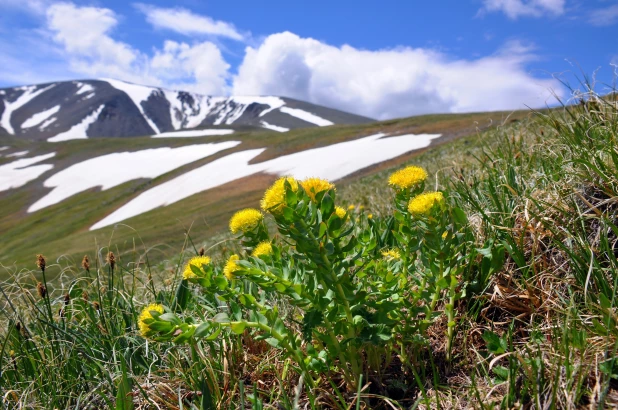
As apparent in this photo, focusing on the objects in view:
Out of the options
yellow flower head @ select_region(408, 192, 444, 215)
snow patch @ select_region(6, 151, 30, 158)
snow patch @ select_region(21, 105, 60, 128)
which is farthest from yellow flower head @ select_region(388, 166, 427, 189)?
snow patch @ select_region(21, 105, 60, 128)

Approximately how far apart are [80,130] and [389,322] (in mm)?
203427

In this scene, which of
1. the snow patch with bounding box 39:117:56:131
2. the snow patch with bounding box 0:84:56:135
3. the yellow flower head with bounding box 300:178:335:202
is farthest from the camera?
the snow patch with bounding box 39:117:56:131

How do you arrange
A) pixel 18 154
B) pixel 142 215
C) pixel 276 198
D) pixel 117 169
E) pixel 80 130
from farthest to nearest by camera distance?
pixel 80 130 → pixel 18 154 → pixel 117 169 → pixel 142 215 → pixel 276 198

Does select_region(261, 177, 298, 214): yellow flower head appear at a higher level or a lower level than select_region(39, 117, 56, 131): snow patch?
lower

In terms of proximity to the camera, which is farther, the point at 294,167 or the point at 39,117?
the point at 39,117

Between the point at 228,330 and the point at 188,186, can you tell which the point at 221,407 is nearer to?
the point at 228,330

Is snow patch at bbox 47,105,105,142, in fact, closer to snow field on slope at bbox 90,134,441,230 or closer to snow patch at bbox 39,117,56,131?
snow patch at bbox 39,117,56,131

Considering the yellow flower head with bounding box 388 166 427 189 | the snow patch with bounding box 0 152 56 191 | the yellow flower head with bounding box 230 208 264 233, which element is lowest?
the yellow flower head with bounding box 230 208 264 233

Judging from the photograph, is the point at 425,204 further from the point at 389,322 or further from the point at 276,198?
the point at 276,198

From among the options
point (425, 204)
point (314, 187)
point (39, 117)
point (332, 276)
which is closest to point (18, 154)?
point (314, 187)

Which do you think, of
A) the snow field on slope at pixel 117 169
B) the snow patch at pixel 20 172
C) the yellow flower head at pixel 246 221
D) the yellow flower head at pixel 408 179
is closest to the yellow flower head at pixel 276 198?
the yellow flower head at pixel 246 221

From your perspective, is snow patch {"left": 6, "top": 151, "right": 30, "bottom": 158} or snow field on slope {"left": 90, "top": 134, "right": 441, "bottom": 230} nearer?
snow field on slope {"left": 90, "top": 134, "right": 441, "bottom": 230}

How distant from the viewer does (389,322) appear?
1.76m

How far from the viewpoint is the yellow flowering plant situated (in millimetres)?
1632
